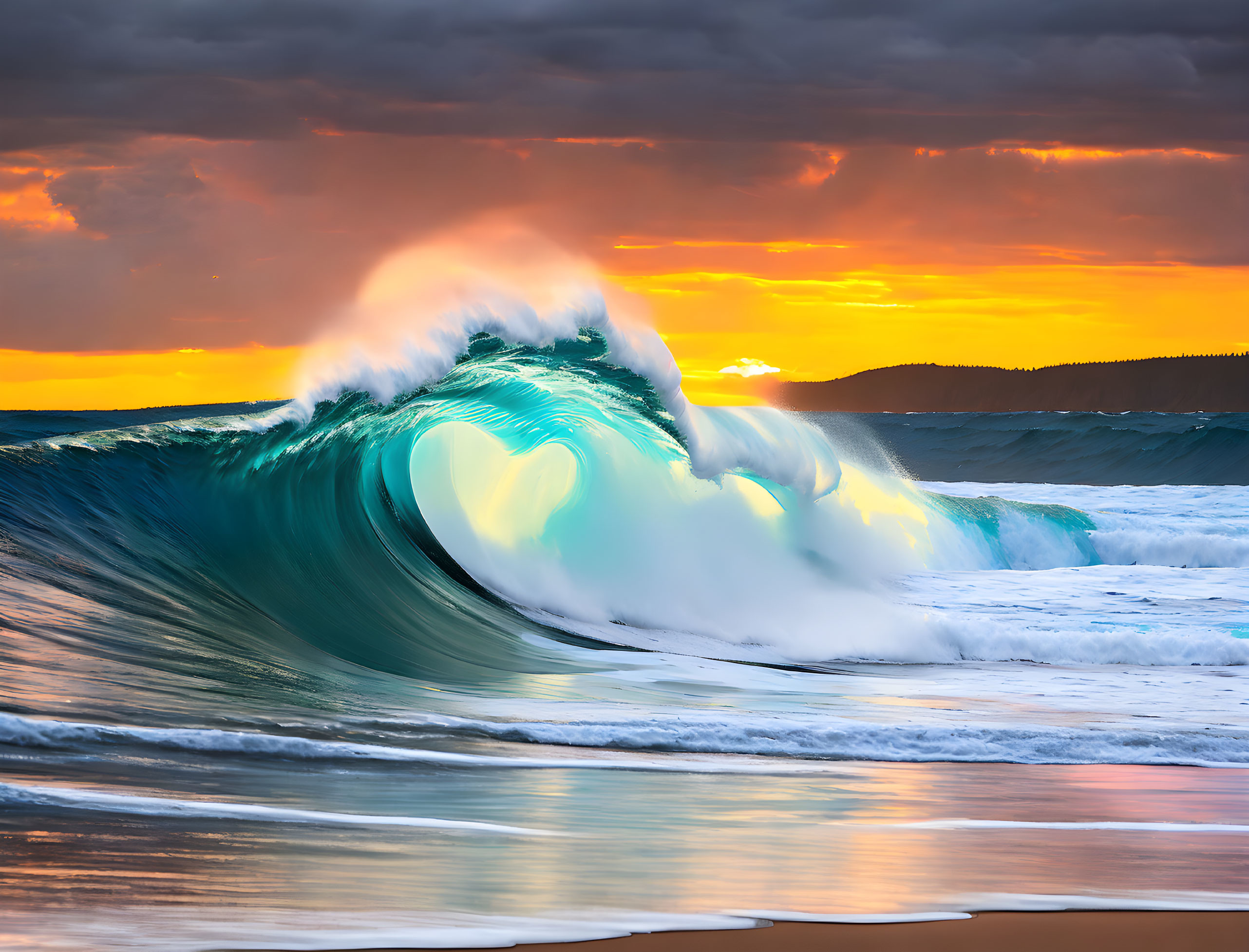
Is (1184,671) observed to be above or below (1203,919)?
above

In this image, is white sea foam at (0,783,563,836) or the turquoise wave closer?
white sea foam at (0,783,563,836)

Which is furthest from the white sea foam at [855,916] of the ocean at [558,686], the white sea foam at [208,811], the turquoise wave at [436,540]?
the turquoise wave at [436,540]

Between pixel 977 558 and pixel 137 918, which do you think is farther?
pixel 977 558

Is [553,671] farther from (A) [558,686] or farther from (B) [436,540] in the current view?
(B) [436,540]

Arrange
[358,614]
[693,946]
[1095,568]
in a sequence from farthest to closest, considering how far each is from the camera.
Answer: [1095,568] < [358,614] < [693,946]

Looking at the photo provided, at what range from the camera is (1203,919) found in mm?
3240

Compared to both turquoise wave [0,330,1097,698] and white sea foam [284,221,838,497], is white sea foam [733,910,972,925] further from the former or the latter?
white sea foam [284,221,838,497]

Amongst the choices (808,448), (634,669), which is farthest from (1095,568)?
(634,669)

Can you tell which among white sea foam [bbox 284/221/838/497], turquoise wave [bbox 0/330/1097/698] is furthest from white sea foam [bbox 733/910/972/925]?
white sea foam [bbox 284/221/838/497]

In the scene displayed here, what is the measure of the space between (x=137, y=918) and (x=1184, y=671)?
7626 millimetres

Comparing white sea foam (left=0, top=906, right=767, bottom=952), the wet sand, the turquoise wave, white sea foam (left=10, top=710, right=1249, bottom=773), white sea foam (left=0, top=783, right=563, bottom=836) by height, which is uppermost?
the turquoise wave

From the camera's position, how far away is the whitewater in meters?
3.40

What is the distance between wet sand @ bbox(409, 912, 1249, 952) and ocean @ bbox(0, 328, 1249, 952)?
0.09 meters

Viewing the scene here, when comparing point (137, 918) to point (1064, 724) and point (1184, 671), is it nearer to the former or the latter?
point (1064, 724)
